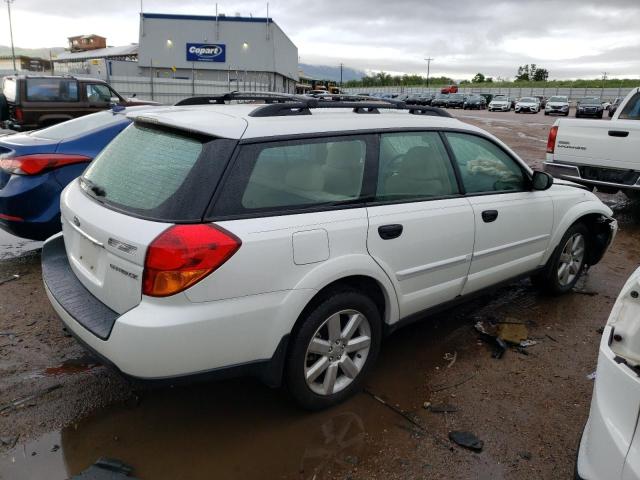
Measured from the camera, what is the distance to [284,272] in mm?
2559

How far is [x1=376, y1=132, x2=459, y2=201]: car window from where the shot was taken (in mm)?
3184

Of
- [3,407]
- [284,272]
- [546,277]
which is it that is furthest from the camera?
[546,277]

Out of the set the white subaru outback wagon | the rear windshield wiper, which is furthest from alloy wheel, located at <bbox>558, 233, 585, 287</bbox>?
the rear windshield wiper

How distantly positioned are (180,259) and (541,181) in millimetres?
2959

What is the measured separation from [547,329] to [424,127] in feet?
6.54

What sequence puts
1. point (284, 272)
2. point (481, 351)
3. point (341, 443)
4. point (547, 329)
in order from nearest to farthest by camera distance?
1. point (284, 272)
2. point (341, 443)
3. point (481, 351)
4. point (547, 329)

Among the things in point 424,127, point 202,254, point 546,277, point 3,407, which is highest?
point 424,127

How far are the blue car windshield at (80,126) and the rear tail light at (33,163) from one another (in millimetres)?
406

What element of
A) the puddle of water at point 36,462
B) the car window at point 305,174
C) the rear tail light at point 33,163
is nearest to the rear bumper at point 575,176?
the car window at point 305,174

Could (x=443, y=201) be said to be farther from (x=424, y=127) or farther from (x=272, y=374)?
(x=272, y=374)

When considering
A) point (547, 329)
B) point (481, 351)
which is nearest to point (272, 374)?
point (481, 351)

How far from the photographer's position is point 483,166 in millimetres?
3879

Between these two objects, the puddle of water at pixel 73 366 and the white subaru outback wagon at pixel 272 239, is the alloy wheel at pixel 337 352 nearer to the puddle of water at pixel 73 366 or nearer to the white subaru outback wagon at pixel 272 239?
the white subaru outback wagon at pixel 272 239

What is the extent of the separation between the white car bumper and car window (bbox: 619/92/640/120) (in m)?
7.70
